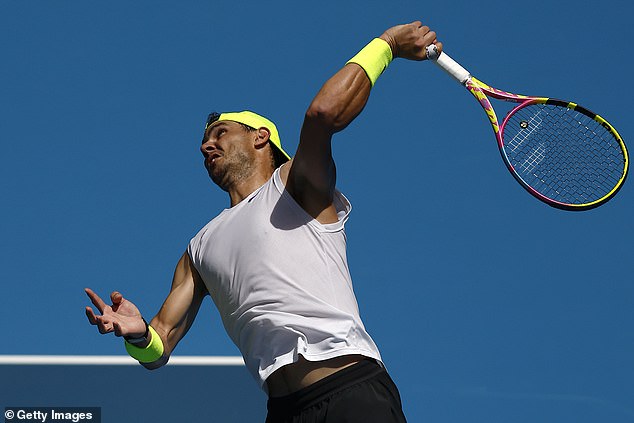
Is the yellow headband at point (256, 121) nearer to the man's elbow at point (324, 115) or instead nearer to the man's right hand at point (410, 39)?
the man's right hand at point (410, 39)

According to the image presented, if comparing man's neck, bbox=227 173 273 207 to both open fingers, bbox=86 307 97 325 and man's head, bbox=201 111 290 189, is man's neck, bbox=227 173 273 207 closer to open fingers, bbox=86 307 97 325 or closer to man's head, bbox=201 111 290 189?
man's head, bbox=201 111 290 189

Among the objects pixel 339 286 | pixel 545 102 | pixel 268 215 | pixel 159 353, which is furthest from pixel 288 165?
pixel 545 102

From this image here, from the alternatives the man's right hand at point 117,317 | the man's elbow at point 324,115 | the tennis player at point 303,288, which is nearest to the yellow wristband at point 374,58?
the tennis player at point 303,288

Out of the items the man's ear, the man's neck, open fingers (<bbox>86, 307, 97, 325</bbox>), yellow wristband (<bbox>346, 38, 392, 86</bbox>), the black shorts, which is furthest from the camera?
the man's ear

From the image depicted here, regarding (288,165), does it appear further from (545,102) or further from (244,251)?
(545,102)

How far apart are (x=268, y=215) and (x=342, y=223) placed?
0.27 m

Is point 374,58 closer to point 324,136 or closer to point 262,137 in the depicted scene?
point 324,136

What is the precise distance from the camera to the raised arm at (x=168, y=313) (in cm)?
439

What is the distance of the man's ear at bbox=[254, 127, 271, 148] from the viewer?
512 centimetres

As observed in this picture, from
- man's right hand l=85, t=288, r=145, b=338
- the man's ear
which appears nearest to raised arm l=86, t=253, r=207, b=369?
man's right hand l=85, t=288, r=145, b=338

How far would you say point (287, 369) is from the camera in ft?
13.7

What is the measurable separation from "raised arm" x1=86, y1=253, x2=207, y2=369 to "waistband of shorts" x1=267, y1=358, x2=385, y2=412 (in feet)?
2.08

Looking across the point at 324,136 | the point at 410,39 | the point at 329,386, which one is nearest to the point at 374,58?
the point at 410,39

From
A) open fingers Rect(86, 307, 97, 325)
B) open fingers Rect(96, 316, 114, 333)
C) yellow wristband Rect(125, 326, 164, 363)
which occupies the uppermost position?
open fingers Rect(86, 307, 97, 325)
